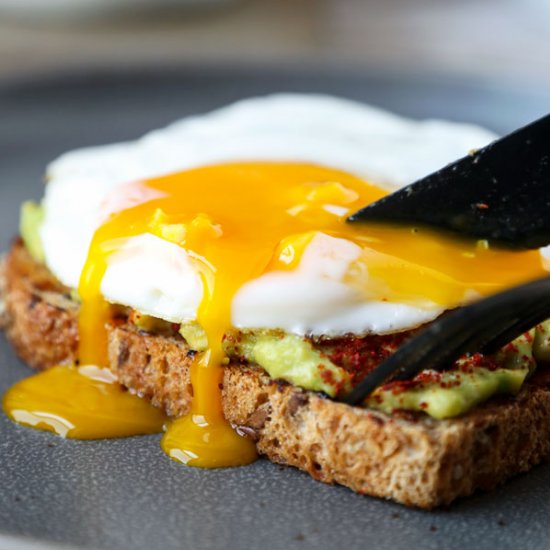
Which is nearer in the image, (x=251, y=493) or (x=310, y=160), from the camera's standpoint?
(x=251, y=493)

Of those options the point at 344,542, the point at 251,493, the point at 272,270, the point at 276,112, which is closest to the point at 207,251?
the point at 272,270

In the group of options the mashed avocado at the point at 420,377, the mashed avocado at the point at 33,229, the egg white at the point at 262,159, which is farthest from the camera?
the mashed avocado at the point at 33,229

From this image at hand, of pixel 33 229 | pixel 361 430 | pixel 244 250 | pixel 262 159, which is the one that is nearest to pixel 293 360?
pixel 361 430

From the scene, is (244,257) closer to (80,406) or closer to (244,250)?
(244,250)

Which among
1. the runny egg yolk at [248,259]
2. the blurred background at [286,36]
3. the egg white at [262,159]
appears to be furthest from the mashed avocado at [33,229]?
the blurred background at [286,36]

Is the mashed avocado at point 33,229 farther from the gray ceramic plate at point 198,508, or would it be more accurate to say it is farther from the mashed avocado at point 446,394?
the mashed avocado at point 446,394

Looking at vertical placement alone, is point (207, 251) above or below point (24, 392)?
above

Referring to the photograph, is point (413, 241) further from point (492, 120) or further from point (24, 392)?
point (492, 120)
